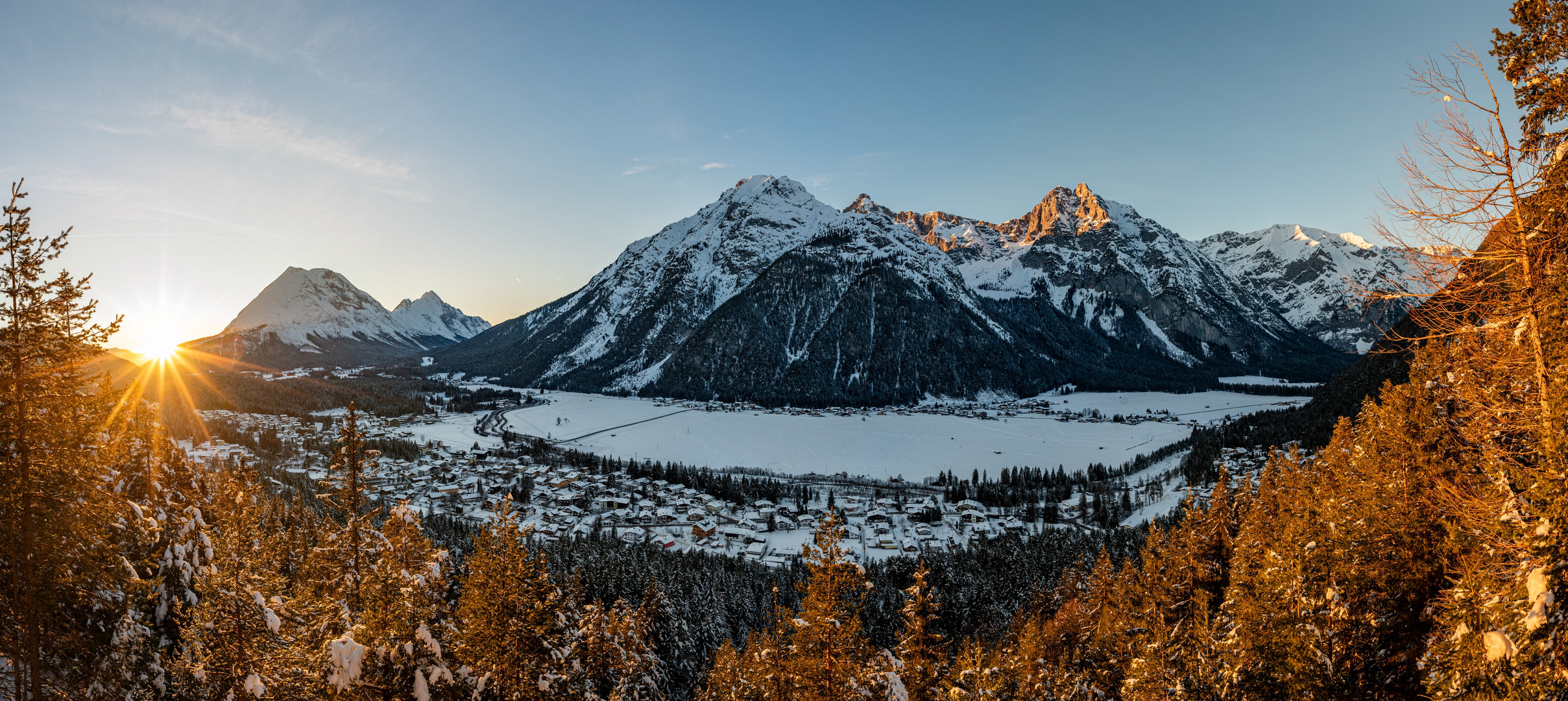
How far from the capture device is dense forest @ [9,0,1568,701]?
338 inches

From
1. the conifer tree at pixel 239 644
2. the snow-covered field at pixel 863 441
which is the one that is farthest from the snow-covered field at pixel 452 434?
the conifer tree at pixel 239 644

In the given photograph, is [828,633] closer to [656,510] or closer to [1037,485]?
[656,510]

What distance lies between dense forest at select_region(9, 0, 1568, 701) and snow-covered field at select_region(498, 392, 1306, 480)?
112 m

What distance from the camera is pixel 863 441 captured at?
160 metres

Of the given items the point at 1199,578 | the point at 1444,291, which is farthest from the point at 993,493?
the point at 1444,291

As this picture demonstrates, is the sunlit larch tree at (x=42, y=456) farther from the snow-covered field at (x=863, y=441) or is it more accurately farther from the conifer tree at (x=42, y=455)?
the snow-covered field at (x=863, y=441)

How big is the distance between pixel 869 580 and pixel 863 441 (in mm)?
147927

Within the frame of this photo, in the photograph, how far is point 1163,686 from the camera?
15414 mm

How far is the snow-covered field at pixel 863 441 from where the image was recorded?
136625 millimetres

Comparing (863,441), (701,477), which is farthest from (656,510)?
(863,441)

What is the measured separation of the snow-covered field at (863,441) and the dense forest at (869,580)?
11191cm

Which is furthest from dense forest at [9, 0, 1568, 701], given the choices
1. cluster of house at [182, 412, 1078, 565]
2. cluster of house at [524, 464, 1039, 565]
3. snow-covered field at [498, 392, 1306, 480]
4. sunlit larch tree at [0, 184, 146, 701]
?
snow-covered field at [498, 392, 1306, 480]

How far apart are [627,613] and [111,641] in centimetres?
1395

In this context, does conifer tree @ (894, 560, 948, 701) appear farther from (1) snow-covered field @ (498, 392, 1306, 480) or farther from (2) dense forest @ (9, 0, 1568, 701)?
(1) snow-covered field @ (498, 392, 1306, 480)
